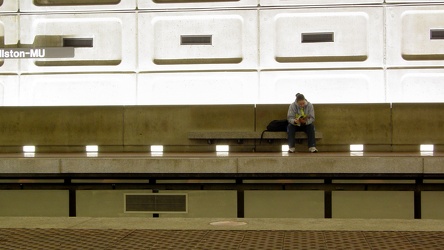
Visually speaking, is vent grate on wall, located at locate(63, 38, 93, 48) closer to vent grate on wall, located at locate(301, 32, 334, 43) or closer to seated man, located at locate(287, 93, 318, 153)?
vent grate on wall, located at locate(301, 32, 334, 43)

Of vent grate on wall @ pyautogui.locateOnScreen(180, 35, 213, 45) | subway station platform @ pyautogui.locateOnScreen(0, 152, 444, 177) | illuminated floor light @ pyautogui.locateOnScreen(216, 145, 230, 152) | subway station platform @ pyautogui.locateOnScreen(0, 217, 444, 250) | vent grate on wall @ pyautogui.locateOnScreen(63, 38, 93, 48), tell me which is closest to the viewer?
subway station platform @ pyautogui.locateOnScreen(0, 217, 444, 250)

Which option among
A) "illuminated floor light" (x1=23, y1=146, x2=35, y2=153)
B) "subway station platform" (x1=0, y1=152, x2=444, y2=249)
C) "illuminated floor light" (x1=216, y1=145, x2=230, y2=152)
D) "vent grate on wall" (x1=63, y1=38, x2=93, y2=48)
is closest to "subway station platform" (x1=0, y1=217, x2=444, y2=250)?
"subway station platform" (x1=0, y1=152, x2=444, y2=249)

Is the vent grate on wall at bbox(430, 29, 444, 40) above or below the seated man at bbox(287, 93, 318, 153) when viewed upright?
above

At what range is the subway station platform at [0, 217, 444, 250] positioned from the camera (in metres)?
5.79

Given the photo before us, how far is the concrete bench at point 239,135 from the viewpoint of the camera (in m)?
11.7

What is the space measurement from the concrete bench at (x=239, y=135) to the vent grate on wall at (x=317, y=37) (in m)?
2.09

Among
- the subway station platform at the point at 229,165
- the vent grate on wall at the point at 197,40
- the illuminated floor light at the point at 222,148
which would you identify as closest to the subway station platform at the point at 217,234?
the subway station platform at the point at 229,165

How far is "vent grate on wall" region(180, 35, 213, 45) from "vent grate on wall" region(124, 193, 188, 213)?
16.2 ft

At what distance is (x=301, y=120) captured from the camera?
36.7 ft

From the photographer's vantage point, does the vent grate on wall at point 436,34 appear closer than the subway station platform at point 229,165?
No

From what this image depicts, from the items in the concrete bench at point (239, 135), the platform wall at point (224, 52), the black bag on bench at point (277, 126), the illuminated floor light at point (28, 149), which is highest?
the platform wall at point (224, 52)

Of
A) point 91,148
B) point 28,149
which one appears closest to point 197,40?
point 91,148

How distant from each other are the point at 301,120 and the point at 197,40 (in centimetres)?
315

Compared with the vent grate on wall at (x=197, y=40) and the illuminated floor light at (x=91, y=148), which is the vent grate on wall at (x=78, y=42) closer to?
the vent grate on wall at (x=197, y=40)
